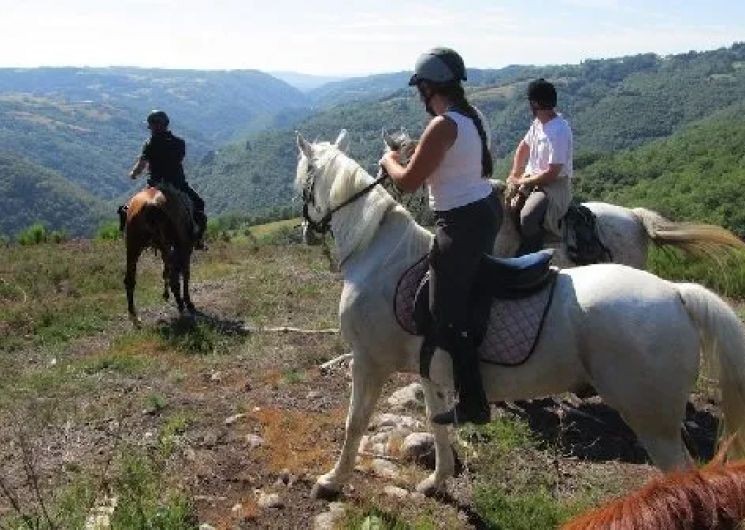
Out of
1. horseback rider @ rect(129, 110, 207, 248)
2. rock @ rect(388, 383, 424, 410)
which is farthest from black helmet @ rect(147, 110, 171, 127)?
rock @ rect(388, 383, 424, 410)

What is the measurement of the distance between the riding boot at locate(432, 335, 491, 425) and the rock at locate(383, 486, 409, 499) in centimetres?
95

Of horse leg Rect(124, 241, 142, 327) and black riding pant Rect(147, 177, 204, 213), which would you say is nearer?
black riding pant Rect(147, 177, 204, 213)

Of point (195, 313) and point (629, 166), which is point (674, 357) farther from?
point (629, 166)

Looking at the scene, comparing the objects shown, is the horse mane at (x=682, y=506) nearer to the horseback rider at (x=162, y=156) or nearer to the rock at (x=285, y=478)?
the rock at (x=285, y=478)

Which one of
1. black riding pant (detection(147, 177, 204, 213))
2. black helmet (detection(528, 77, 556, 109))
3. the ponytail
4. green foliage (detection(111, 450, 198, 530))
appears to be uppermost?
black helmet (detection(528, 77, 556, 109))

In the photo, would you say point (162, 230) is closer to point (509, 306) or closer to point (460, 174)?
point (460, 174)

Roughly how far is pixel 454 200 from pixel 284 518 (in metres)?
2.43

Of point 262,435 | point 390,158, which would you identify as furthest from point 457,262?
point 262,435

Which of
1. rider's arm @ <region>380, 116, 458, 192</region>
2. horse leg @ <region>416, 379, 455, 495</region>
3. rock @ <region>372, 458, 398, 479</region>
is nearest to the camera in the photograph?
rider's arm @ <region>380, 116, 458, 192</region>

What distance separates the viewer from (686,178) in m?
65.3

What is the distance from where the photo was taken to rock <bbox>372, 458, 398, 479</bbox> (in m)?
5.50

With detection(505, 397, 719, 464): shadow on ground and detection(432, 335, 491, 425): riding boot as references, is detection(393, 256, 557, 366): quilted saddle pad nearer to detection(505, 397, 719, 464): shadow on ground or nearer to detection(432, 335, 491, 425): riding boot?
detection(432, 335, 491, 425): riding boot

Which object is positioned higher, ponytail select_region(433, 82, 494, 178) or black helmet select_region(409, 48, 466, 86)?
black helmet select_region(409, 48, 466, 86)

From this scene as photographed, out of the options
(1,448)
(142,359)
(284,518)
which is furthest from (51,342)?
(284,518)
